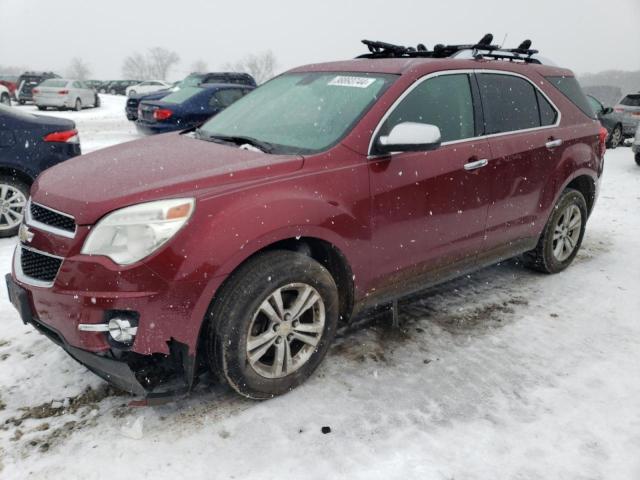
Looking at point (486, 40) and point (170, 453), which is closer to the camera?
point (170, 453)

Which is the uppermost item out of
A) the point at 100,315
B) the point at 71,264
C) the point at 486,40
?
the point at 486,40

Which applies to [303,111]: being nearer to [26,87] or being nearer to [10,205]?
[10,205]

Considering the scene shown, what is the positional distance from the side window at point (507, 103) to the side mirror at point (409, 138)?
96 cm

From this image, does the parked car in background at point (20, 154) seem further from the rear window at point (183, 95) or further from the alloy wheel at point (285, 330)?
the rear window at point (183, 95)

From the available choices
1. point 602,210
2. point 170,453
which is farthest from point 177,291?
point 602,210

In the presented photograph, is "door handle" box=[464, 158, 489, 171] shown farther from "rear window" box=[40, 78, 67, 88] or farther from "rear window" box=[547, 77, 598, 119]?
"rear window" box=[40, 78, 67, 88]

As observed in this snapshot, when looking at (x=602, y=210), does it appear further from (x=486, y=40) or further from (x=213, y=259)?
(x=213, y=259)

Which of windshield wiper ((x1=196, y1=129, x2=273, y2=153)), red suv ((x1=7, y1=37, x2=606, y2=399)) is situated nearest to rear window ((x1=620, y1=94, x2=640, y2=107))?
red suv ((x1=7, y1=37, x2=606, y2=399))

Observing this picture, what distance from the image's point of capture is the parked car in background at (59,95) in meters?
22.6

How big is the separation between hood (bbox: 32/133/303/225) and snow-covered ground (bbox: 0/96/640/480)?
3.49 feet

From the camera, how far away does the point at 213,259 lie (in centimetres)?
238

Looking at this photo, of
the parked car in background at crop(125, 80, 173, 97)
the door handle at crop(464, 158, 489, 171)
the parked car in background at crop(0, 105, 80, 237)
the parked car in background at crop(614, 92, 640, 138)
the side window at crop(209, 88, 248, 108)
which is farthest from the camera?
the parked car in background at crop(125, 80, 173, 97)

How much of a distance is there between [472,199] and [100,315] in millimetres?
2389

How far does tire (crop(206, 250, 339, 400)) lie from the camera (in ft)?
8.24
